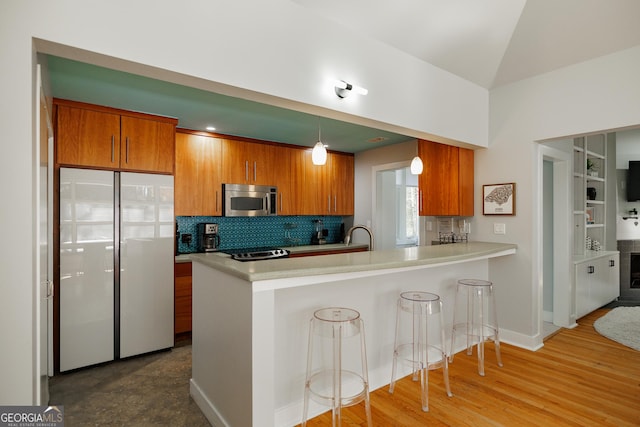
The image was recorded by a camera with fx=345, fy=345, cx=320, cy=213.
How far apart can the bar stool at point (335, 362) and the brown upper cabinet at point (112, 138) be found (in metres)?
2.27

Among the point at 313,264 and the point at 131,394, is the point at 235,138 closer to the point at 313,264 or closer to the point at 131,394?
the point at 313,264

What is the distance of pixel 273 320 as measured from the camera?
1.83 m

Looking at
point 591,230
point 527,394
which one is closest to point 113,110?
point 527,394

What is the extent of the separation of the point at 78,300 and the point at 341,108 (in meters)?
2.73

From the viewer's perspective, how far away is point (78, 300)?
2.97 metres

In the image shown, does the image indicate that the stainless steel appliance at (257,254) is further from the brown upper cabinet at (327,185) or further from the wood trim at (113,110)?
the wood trim at (113,110)

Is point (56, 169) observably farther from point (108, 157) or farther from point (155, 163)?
point (155, 163)

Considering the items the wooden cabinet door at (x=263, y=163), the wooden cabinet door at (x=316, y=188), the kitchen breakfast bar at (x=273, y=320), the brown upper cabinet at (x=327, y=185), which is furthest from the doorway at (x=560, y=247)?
the wooden cabinet door at (x=263, y=163)

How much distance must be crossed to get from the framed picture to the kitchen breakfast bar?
772 millimetres

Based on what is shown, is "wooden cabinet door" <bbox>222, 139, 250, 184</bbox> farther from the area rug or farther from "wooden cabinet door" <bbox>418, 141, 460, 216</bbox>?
the area rug

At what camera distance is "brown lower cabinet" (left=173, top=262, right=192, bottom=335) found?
3.68 m

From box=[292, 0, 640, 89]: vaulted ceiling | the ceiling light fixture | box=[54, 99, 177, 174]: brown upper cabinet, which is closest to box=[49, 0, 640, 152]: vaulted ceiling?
box=[292, 0, 640, 89]: vaulted ceiling

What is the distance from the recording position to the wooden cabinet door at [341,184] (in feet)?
17.6

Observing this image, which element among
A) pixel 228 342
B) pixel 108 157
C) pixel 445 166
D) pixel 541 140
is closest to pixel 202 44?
pixel 228 342
